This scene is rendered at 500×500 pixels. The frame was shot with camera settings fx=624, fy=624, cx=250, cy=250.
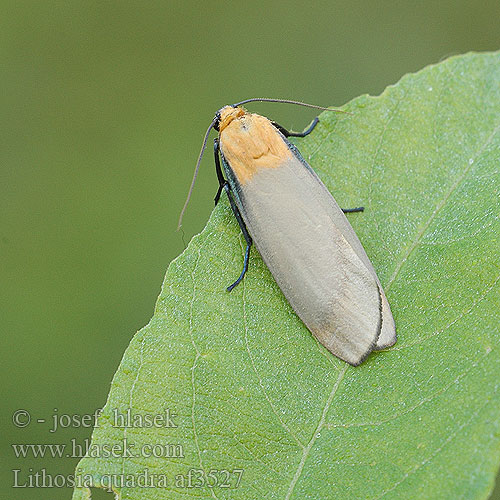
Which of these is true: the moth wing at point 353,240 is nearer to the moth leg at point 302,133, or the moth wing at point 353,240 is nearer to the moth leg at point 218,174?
the moth leg at point 302,133

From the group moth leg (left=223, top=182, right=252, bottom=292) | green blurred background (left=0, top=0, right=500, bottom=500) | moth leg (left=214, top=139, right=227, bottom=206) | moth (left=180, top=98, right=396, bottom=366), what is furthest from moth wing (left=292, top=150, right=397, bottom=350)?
green blurred background (left=0, top=0, right=500, bottom=500)

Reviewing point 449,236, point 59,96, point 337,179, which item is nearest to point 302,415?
point 449,236

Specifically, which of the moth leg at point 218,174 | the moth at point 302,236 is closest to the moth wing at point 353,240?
the moth at point 302,236

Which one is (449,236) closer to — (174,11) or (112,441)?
(112,441)

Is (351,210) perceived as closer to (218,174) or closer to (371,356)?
(371,356)

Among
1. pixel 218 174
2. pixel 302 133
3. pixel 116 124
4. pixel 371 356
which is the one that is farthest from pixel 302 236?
pixel 116 124

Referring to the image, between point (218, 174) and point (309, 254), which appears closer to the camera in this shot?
point (309, 254)

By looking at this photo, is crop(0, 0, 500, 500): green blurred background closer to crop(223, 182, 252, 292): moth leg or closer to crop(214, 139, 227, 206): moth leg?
crop(214, 139, 227, 206): moth leg
